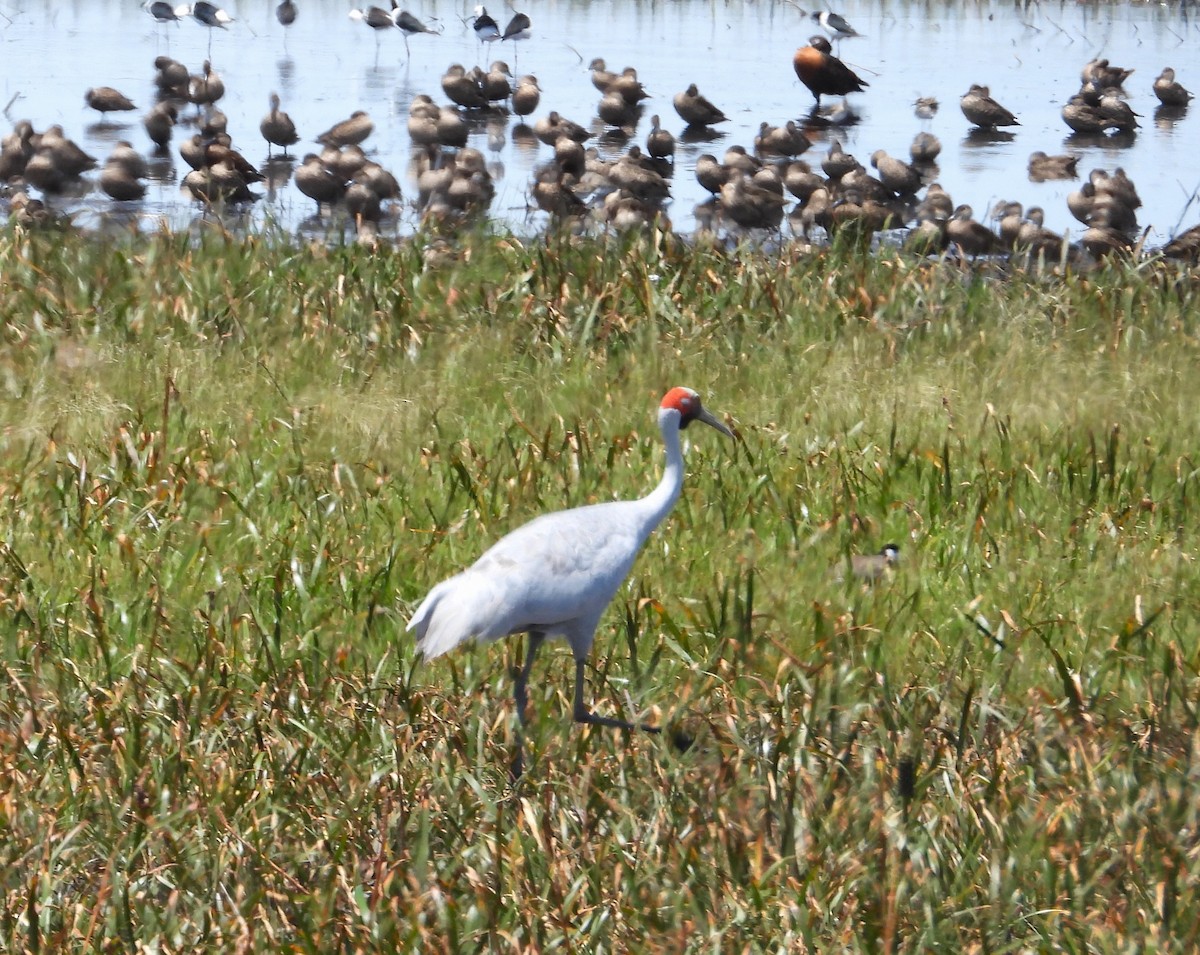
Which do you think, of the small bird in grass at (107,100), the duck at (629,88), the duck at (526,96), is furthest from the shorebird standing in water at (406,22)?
the small bird in grass at (107,100)

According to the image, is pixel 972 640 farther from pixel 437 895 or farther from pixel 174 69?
pixel 174 69

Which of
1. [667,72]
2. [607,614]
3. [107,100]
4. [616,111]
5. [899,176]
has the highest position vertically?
[607,614]

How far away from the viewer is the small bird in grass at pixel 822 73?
2030 cm

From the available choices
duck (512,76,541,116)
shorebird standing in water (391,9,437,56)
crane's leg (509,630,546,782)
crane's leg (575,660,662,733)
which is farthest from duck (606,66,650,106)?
crane's leg (575,660,662,733)

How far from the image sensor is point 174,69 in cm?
1909

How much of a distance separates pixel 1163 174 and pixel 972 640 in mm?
12511

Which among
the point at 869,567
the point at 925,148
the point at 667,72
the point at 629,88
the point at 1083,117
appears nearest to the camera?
the point at 869,567

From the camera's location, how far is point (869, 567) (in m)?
6.09

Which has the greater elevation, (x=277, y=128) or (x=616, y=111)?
(x=277, y=128)

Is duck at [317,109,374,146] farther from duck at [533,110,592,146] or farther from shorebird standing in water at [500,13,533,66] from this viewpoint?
shorebird standing in water at [500,13,533,66]

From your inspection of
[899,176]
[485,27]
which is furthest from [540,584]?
[485,27]

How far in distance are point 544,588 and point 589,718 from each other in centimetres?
41

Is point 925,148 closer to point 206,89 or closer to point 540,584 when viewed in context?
point 206,89

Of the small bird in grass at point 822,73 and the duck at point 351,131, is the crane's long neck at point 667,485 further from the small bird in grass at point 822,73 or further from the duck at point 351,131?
the small bird in grass at point 822,73
